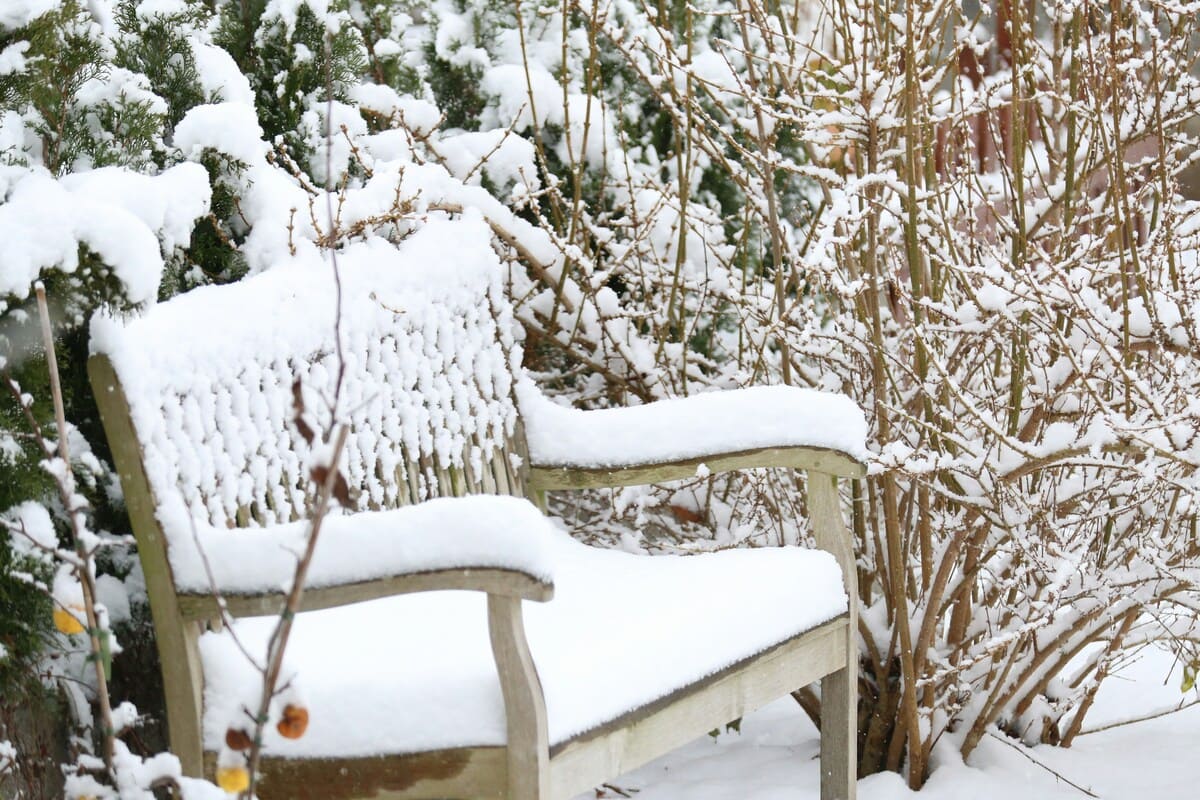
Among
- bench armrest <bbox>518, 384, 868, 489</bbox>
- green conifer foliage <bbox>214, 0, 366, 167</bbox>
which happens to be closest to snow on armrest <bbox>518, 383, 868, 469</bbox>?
bench armrest <bbox>518, 384, 868, 489</bbox>

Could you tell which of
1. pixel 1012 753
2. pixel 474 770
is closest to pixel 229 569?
pixel 474 770

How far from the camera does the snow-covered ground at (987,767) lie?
2.64m

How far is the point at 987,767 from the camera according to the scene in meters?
2.73

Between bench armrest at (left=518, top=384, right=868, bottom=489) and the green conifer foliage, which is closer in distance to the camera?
bench armrest at (left=518, top=384, right=868, bottom=489)

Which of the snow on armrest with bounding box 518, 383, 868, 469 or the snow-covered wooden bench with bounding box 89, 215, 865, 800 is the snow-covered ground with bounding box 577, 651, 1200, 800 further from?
the snow on armrest with bounding box 518, 383, 868, 469

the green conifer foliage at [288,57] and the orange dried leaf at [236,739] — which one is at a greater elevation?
the green conifer foliage at [288,57]

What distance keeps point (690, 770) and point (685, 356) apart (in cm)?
87

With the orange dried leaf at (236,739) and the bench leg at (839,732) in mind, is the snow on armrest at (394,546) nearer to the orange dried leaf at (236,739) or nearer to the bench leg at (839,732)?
the orange dried leaf at (236,739)

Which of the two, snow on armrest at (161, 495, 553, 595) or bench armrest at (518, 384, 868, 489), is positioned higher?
bench armrest at (518, 384, 868, 489)


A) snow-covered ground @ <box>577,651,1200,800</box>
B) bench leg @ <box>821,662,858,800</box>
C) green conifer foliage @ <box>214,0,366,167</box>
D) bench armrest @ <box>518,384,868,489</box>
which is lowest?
snow-covered ground @ <box>577,651,1200,800</box>

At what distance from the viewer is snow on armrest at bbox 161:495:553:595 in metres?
1.55

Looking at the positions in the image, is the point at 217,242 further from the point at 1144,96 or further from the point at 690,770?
the point at 1144,96

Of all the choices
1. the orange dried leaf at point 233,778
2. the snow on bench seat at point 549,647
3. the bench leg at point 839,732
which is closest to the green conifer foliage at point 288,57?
the snow on bench seat at point 549,647

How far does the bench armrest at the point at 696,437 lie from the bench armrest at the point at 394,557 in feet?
2.39
